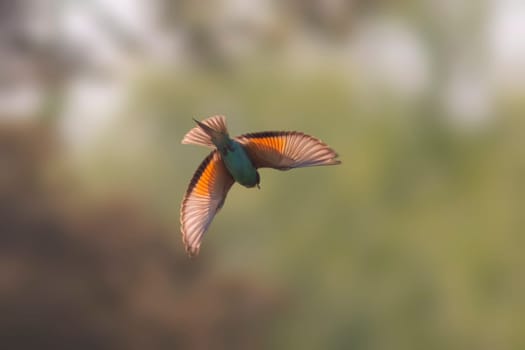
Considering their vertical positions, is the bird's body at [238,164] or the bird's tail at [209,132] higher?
the bird's tail at [209,132]

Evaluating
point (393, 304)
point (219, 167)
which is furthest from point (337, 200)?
point (219, 167)

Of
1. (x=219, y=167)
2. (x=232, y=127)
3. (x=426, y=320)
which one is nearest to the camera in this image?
(x=219, y=167)

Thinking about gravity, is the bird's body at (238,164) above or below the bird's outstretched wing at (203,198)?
above

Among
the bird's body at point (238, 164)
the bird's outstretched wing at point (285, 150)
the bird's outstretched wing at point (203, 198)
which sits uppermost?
the bird's outstretched wing at point (285, 150)

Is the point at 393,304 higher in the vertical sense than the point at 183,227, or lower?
higher

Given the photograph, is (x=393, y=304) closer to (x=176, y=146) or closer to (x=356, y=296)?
(x=356, y=296)

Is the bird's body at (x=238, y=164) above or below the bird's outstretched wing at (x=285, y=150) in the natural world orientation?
below
